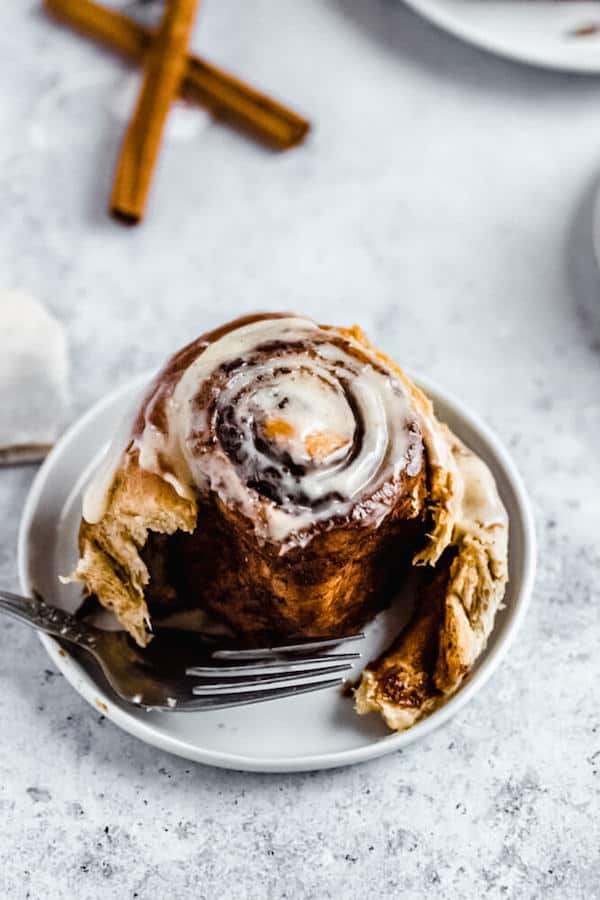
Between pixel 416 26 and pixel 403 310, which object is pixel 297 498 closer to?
pixel 403 310

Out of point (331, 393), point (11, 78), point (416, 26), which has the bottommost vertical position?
point (11, 78)

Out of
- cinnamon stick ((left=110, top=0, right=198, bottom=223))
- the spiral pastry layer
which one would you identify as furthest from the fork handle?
cinnamon stick ((left=110, top=0, right=198, bottom=223))

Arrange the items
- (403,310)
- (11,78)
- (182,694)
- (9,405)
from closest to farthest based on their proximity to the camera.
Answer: (182,694) < (9,405) < (403,310) < (11,78)

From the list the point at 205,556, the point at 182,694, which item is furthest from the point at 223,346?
the point at 182,694

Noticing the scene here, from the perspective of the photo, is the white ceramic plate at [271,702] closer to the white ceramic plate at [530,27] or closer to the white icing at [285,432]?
the white icing at [285,432]

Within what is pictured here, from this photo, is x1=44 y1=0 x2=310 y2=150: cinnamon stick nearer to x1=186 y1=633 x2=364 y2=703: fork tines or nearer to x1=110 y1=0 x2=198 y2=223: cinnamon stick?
x1=110 y1=0 x2=198 y2=223: cinnamon stick

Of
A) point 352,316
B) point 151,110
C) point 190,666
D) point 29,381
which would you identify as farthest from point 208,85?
point 190,666

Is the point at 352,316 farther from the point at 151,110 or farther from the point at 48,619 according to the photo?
the point at 48,619

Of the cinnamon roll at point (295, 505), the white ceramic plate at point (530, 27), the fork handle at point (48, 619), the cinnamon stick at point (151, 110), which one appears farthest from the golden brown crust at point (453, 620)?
the white ceramic plate at point (530, 27)
